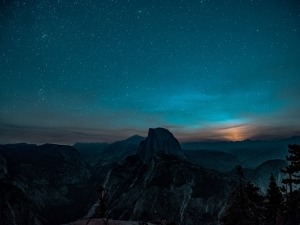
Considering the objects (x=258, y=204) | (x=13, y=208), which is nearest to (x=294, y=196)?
(x=258, y=204)

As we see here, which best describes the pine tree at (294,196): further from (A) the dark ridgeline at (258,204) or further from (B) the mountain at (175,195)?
(B) the mountain at (175,195)

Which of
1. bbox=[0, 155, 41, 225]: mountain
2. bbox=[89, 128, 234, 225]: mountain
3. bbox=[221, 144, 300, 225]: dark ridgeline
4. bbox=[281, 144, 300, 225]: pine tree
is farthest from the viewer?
bbox=[0, 155, 41, 225]: mountain

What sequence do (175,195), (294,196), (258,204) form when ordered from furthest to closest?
(175,195), (294,196), (258,204)

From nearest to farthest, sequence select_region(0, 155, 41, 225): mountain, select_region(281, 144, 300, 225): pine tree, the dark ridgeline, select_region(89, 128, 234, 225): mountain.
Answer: the dark ridgeline
select_region(281, 144, 300, 225): pine tree
select_region(89, 128, 234, 225): mountain
select_region(0, 155, 41, 225): mountain

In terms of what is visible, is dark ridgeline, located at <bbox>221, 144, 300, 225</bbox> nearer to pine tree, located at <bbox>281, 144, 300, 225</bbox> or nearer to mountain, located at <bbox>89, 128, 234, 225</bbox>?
pine tree, located at <bbox>281, 144, 300, 225</bbox>

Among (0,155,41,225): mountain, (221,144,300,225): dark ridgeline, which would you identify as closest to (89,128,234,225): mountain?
(0,155,41,225): mountain

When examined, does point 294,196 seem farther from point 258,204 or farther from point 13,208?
point 13,208

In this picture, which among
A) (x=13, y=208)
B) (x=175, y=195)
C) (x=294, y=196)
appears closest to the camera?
(x=294, y=196)

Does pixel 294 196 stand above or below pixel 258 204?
above

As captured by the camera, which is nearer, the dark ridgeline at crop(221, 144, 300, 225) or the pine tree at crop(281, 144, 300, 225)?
the dark ridgeline at crop(221, 144, 300, 225)

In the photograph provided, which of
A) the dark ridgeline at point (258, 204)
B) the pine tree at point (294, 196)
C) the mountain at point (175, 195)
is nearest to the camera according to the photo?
the dark ridgeline at point (258, 204)

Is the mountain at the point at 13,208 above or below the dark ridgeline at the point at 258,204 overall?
below

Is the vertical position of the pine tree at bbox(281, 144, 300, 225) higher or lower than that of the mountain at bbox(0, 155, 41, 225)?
higher

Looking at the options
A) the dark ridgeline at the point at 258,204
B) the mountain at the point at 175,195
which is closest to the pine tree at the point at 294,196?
the dark ridgeline at the point at 258,204
